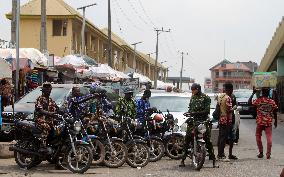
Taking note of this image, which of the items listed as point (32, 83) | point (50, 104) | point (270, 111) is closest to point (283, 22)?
point (32, 83)

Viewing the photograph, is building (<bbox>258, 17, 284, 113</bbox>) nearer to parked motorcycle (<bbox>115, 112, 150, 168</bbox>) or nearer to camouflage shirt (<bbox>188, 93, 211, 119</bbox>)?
camouflage shirt (<bbox>188, 93, 211, 119</bbox>)

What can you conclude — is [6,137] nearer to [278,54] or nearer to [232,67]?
[278,54]

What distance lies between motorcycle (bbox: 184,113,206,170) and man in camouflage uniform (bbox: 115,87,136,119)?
1.53 metres

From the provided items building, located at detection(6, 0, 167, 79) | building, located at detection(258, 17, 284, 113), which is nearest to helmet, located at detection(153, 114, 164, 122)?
building, located at detection(258, 17, 284, 113)

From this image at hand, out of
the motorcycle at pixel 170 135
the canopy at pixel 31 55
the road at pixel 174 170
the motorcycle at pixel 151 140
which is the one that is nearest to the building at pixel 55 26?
the canopy at pixel 31 55

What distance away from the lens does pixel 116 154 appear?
11.6 meters

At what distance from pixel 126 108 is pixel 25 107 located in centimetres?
366

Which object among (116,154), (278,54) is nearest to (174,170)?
(116,154)

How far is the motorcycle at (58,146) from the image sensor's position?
10820 mm

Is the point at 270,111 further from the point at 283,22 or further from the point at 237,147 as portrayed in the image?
the point at 283,22

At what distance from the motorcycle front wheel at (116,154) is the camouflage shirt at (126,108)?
131 centimetres

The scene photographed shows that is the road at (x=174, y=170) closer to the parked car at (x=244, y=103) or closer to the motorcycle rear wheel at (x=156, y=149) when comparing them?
the motorcycle rear wheel at (x=156, y=149)

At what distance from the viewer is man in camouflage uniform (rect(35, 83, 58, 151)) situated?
11.2m

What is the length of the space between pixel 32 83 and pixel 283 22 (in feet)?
51.0
